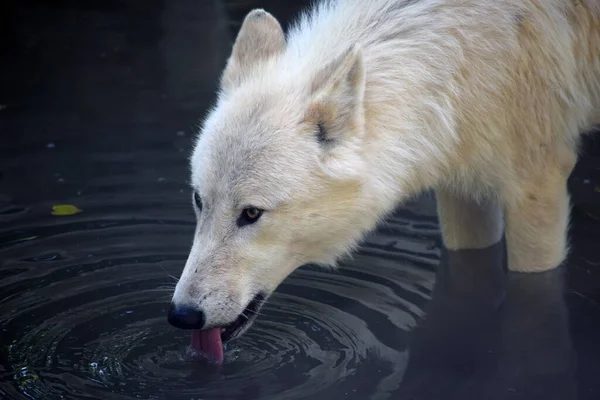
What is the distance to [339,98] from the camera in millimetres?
4980

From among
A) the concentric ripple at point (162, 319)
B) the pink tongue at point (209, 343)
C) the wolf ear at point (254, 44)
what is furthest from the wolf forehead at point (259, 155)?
the concentric ripple at point (162, 319)

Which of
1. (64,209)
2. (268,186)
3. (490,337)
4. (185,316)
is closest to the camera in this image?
(185,316)

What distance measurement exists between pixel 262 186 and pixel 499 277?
2.33 m

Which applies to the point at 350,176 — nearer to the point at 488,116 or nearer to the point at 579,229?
the point at 488,116

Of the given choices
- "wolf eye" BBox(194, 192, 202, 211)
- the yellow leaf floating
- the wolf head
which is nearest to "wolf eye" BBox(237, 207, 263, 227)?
the wolf head

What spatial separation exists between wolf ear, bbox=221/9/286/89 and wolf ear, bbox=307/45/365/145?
605 millimetres

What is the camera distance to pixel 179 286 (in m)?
4.92

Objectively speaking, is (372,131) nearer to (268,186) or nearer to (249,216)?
(268,186)

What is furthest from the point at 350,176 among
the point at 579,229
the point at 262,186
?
the point at 579,229

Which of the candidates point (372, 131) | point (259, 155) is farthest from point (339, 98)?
point (259, 155)

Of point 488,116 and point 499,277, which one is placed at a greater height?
point 488,116

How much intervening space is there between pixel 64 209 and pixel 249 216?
299 cm

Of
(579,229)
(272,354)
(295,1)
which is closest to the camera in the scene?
(272,354)

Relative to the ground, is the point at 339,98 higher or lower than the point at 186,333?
higher
